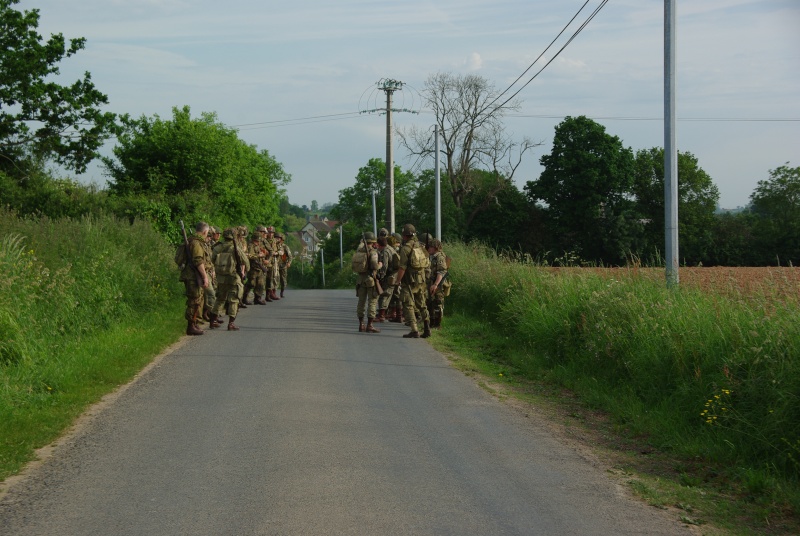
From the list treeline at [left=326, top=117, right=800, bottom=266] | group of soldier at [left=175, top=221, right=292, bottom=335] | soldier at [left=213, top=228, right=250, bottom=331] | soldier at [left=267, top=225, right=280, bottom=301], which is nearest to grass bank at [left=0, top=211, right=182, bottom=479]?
group of soldier at [left=175, top=221, right=292, bottom=335]

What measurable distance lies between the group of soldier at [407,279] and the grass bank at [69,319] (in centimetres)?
373

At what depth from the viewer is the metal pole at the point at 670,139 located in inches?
522

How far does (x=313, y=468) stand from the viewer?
6652 mm

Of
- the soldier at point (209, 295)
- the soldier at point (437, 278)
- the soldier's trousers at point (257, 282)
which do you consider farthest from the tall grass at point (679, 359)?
the soldier's trousers at point (257, 282)

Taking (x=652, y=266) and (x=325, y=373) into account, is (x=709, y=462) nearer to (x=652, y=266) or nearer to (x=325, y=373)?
(x=325, y=373)

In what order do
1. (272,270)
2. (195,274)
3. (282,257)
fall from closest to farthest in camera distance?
(195,274) → (272,270) → (282,257)

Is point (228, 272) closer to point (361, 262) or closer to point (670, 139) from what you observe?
point (361, 262)

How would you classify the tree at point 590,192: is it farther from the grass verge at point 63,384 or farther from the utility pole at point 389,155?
the grass verge at point 63,384

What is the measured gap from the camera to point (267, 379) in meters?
11.1

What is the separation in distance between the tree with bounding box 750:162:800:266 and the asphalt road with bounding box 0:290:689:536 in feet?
183

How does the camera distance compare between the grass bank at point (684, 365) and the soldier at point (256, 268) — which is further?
the soldier at point (256, 268)

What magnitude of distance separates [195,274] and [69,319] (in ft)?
9.35

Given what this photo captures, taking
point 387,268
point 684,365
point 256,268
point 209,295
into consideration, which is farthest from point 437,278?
point 684,365

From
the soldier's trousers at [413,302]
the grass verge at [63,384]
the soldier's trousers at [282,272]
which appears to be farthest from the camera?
the soldier's trousers at [282,272]
